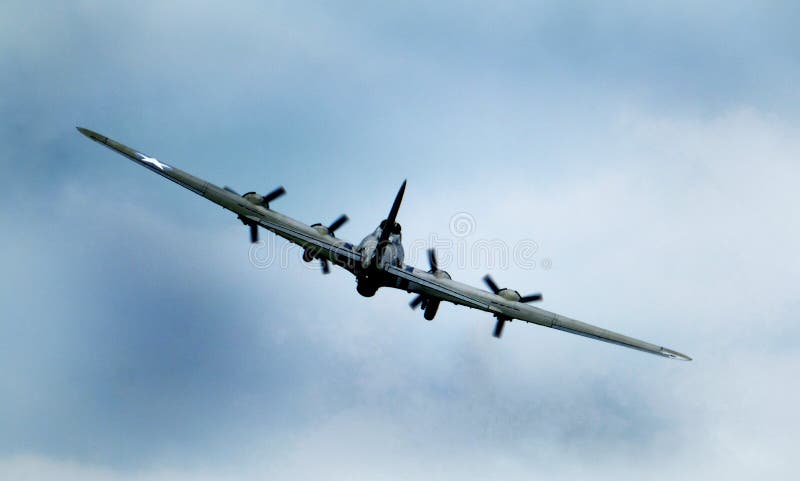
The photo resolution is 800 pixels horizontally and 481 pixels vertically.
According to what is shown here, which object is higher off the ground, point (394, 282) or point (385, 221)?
point (385, 221)

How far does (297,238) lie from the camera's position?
64.6 m

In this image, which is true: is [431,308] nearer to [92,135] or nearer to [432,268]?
[432,268]

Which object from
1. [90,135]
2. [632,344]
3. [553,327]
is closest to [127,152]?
[90,135]

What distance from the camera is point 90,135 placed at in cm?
6550

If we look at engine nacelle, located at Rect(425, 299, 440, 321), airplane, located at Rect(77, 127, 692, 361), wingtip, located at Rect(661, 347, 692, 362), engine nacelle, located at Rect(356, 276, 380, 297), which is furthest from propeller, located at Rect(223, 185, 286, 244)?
wingtip, located at Rect(661, 347, 692, 362)

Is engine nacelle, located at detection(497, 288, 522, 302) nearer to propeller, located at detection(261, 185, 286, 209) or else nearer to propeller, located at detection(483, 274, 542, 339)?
propeller, located at detection(483, 274, 542, 339)

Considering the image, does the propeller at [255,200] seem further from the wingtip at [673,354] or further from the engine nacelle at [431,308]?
the wingtip at [673,354]

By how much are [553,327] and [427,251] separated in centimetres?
1230

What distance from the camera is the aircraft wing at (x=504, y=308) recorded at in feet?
201

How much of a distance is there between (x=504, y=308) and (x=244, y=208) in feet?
78.5

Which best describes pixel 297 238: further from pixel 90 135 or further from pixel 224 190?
pixel 90 135

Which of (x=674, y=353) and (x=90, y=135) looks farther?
(x=90, y=135)

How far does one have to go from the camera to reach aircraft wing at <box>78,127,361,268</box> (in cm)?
6391

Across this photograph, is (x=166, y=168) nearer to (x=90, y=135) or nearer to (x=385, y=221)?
(x=90, y=135)
